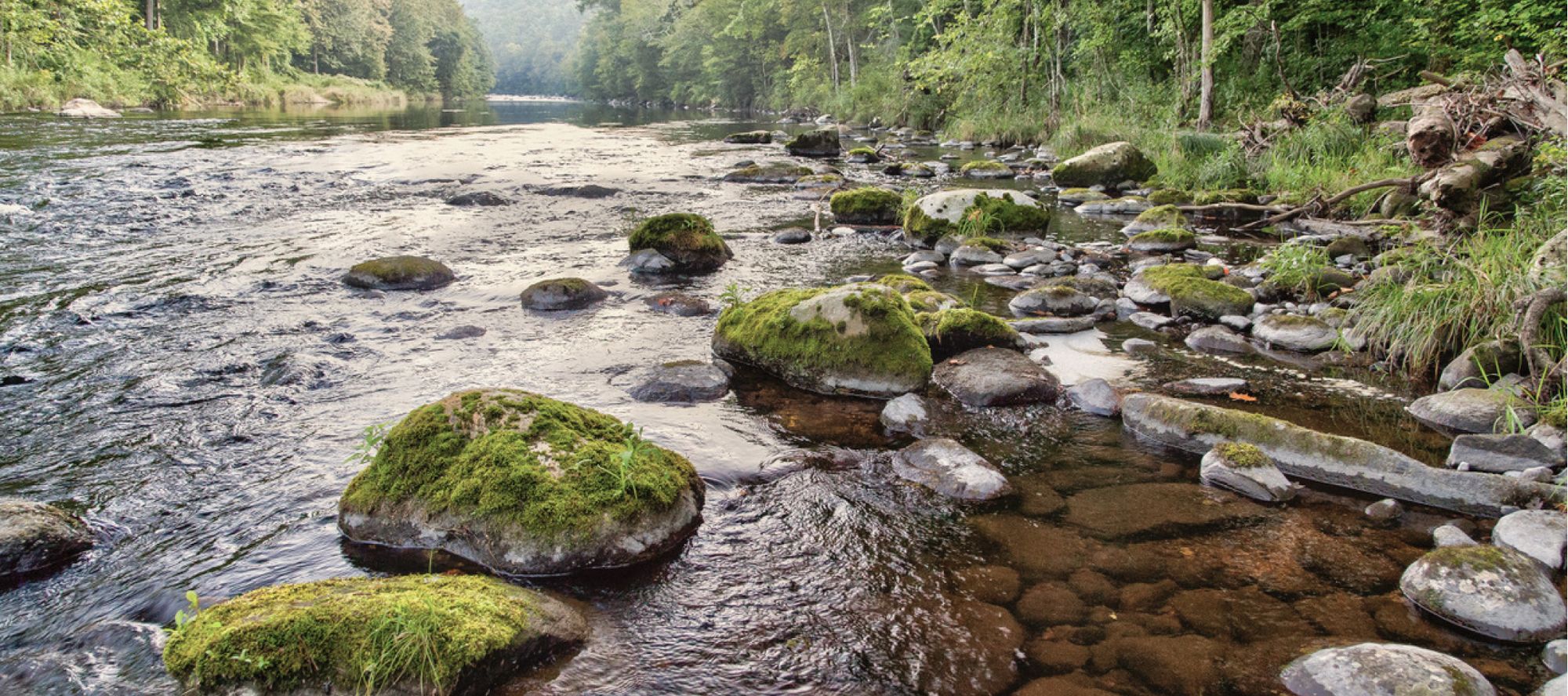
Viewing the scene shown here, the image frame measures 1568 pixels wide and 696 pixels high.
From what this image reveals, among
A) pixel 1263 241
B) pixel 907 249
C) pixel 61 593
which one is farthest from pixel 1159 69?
pixel 61 593

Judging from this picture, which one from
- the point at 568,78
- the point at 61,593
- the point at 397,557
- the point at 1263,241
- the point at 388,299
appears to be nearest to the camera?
the point at 61,593

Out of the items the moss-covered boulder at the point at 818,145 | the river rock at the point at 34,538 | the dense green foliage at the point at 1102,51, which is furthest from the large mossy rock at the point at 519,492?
the moss-covered boulder at the point at 818,145

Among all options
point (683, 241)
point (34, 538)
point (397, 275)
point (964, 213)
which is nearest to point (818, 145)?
point (964, 213)

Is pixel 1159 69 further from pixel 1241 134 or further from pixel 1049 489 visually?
pixel 1049 489

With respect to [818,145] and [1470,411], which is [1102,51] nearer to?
[818,145]

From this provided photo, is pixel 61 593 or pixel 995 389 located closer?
pixel 61 593

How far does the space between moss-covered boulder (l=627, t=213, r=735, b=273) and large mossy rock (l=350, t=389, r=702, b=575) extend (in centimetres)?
539

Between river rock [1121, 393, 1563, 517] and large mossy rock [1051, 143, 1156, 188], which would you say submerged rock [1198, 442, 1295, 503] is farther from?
large mossy rock [1051, 143, 1156, 188]

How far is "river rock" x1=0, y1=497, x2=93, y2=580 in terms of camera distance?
3.31 m

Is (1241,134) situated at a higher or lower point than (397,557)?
higher

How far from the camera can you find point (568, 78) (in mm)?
105875

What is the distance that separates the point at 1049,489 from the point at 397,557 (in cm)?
315

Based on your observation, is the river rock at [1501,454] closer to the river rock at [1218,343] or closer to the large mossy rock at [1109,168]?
the river rock at [1218,343]

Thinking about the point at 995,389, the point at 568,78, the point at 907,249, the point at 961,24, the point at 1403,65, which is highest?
the point at 568,78
